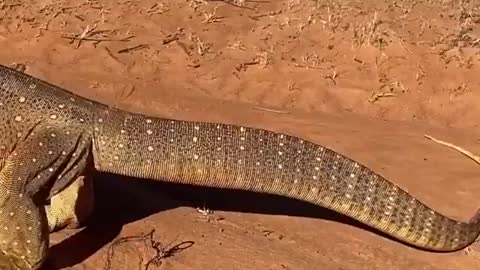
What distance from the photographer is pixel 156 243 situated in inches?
212

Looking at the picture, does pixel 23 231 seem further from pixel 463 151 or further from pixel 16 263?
pixel 463 151

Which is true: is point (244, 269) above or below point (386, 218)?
below

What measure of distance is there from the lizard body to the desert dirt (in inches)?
14.2

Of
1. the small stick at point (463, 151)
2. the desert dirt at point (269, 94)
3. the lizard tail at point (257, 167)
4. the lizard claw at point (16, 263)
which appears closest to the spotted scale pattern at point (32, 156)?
the lizard claw at point (16, 263)

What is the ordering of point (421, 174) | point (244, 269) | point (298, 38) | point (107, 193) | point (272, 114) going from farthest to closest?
point (298, 38)
point (272, 114)
point (421, 174)
point (107, 193)
point (244, 269)

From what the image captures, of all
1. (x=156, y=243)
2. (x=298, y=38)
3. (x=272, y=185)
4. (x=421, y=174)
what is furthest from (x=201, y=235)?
(x=298, y=38)

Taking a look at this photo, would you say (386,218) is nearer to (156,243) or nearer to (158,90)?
(156,243)

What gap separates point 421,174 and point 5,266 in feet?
12.3

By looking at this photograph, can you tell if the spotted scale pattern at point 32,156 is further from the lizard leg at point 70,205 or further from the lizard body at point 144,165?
the lizard leg at point 70,205

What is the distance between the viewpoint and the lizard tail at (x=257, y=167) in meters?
5.05

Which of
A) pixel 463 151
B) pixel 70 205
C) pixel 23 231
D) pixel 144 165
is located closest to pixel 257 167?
pixel 144 165

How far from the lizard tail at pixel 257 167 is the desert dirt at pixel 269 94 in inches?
14.1

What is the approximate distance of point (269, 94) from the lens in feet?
29.0

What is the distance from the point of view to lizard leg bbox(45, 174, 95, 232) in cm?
517
